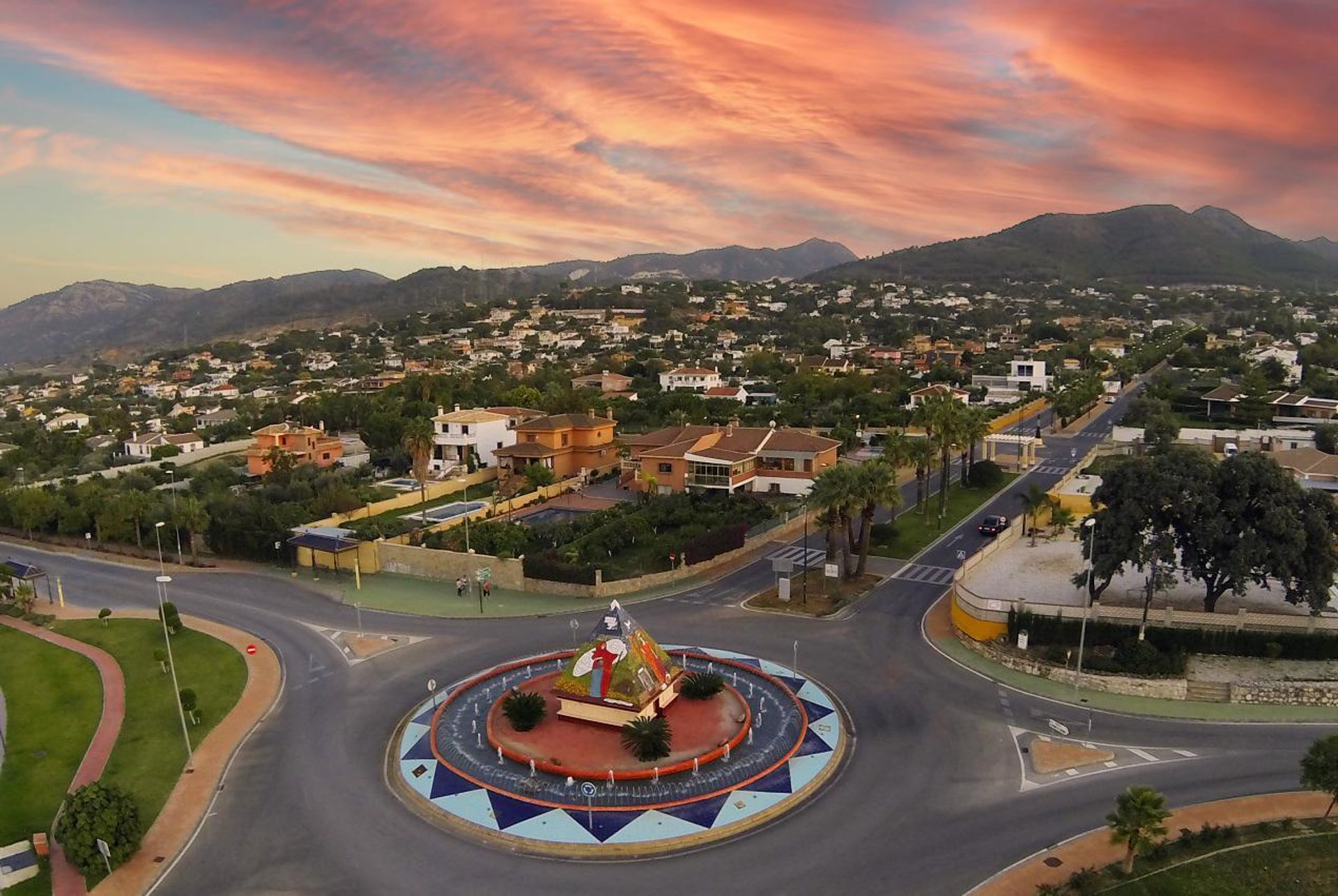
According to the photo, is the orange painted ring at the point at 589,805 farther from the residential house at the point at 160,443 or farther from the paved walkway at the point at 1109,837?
the residential house at the point at 160,443

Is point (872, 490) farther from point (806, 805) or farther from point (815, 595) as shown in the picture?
point (806, 805)

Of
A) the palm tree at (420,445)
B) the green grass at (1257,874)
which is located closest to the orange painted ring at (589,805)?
the green grass at (1257,874)

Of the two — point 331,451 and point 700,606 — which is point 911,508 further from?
point 331,451

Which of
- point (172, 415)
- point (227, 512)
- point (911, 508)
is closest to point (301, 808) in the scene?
point (227, 512)

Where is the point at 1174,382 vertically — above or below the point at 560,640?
above

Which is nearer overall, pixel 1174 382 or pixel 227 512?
pixel 227 512

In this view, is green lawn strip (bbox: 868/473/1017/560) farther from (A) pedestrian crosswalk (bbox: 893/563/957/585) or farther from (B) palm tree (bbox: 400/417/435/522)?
(B) palm tree (bbox: 400/417/435/522)
